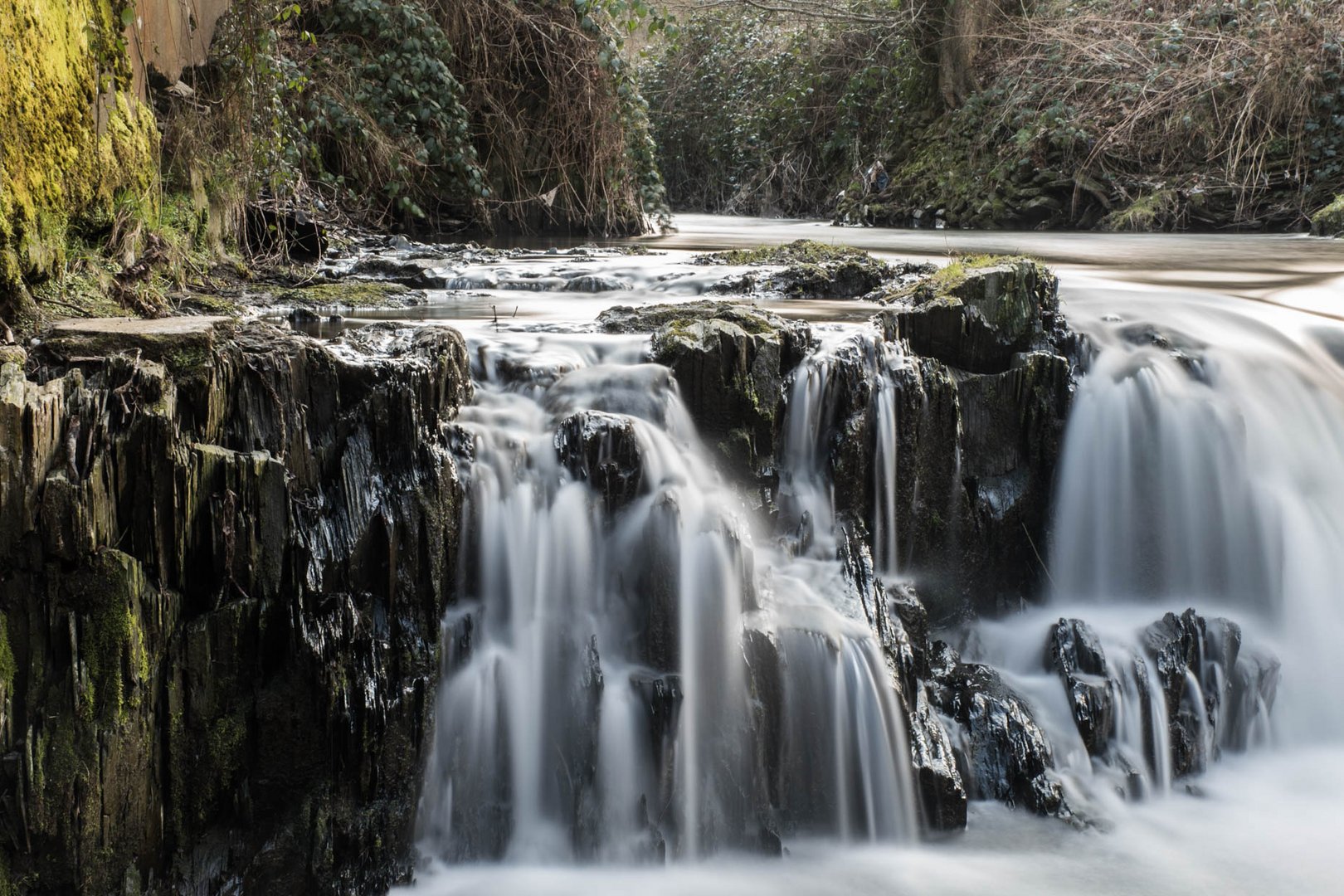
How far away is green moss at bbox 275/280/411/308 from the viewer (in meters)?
5.36

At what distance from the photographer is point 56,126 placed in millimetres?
3551

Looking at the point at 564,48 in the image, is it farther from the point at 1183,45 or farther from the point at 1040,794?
the point at 1040,794

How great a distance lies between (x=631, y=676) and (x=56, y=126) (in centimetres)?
251

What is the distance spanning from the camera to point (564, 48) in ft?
34.3

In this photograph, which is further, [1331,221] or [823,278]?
[1331,221]

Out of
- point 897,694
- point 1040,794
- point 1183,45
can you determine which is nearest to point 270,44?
point 897,694

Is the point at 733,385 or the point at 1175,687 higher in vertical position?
the point at 733,385

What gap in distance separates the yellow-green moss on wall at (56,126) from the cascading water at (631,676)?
55.3 inches

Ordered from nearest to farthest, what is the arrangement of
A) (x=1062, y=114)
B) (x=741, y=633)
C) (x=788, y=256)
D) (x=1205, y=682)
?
(x=741, y=633) → (x=1205, y=682) → (x=788, y=256) → (x=1062, y=114)

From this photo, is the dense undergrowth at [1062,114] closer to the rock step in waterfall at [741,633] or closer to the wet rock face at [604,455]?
the rock step in waterfall at [741,633]

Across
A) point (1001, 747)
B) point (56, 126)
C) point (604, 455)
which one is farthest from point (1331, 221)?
point (56, 126)

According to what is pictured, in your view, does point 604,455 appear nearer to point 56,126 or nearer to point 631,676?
point 631,676

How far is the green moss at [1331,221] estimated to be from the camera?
33.1ft

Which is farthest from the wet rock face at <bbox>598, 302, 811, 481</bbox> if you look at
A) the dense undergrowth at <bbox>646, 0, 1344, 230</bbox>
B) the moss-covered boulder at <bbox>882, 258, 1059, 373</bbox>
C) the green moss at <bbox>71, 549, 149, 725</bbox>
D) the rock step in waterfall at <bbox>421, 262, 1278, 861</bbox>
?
the dense undergrowth at <bbox>646, 0, 1344, 230</bbox>
